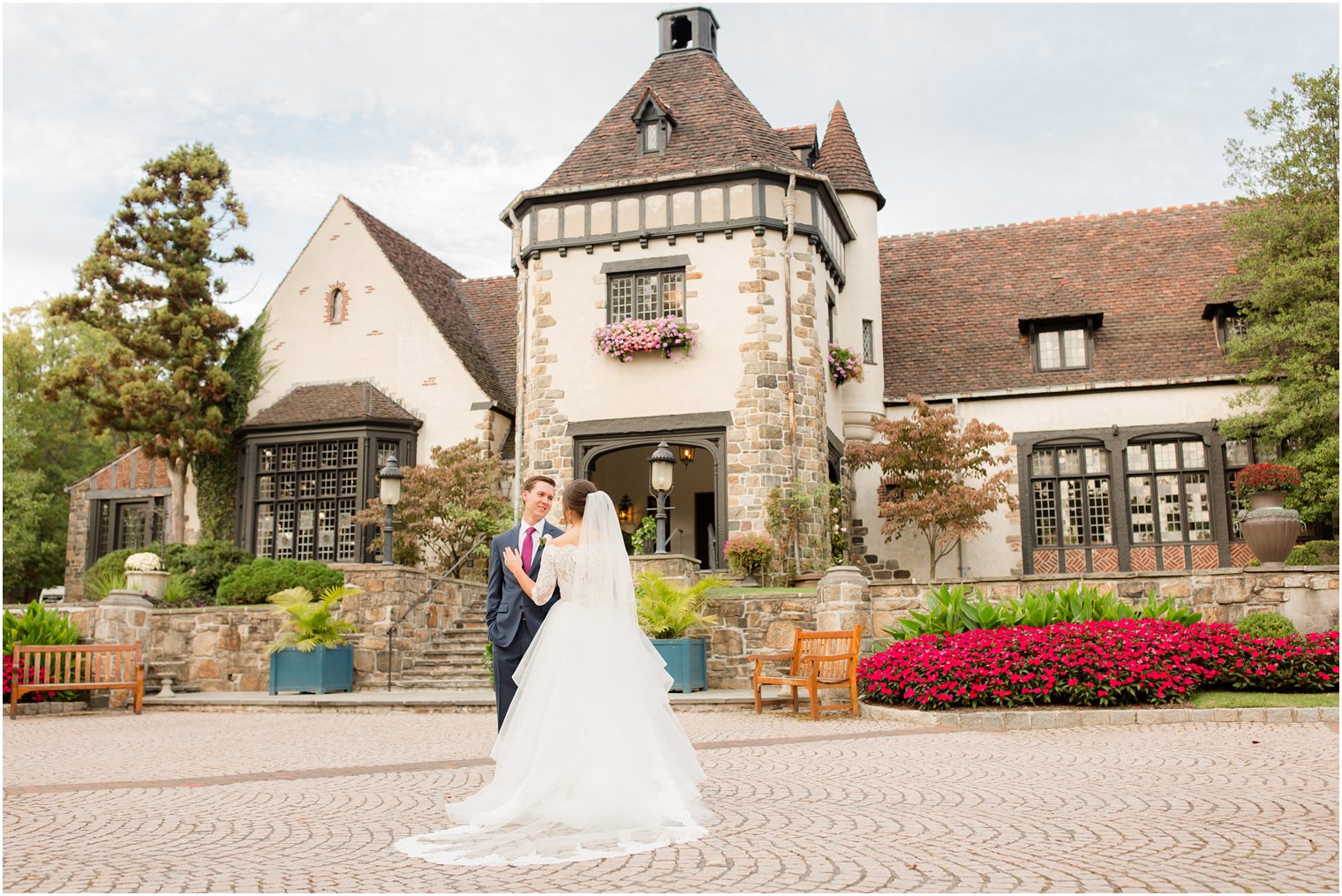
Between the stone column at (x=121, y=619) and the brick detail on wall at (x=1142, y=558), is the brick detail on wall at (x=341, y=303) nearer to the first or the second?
the stone column at (x=121, y=619)

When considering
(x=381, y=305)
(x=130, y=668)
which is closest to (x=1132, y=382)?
(x=381, y=305)

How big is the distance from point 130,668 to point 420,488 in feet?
21.8

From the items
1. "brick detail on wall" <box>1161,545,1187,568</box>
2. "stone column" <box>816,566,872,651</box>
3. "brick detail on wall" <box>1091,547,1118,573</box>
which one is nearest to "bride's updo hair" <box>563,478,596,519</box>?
"stone column" <box>816,566,872,651</box>

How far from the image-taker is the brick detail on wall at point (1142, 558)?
21047mm

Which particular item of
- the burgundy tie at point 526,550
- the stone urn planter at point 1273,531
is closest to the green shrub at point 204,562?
the burgundy tie at point 526,550

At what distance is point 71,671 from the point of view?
48.1ft

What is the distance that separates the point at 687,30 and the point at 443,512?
11.2 meters

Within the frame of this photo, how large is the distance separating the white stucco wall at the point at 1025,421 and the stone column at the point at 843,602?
7935 mm

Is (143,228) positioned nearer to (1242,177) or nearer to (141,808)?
(141,808)

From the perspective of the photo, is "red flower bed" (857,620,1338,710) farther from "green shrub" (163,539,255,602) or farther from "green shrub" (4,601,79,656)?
"green shrub" (163,539,255,602)

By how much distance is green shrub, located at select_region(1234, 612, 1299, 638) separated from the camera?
12.2m

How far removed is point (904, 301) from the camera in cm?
2512

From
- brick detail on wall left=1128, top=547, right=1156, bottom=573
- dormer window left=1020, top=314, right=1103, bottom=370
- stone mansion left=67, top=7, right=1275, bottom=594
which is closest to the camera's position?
stone mansion left=67, top=7, right=1275, bottom=594

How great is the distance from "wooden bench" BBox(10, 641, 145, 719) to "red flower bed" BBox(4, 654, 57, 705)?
1 centimetres
